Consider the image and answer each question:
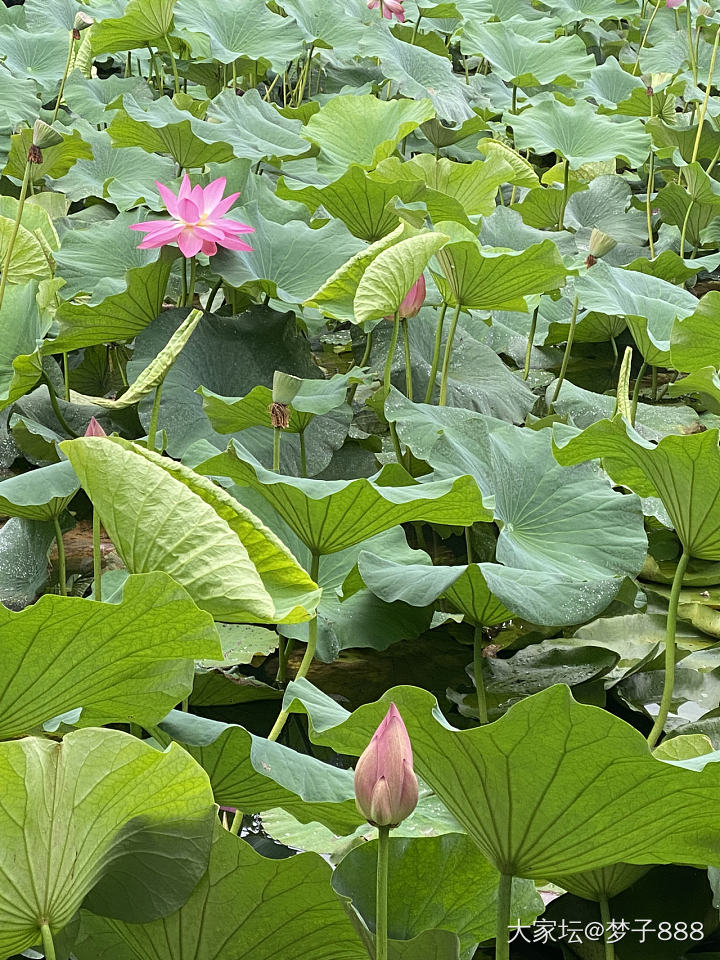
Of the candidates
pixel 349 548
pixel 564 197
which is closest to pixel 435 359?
pixel 349 548

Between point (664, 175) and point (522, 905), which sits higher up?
point (522, 905)

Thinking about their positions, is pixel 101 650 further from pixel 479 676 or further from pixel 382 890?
pixel 479 676

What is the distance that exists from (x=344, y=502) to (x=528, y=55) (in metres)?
2.39

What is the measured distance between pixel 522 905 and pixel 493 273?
0.87m

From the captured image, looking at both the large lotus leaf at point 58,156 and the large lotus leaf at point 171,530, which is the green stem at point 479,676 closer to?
the large lotus leaf at point 171,530

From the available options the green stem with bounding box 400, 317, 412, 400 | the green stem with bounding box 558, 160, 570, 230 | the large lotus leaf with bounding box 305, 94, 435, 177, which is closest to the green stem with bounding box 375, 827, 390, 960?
the green stem with bounding box 400, 317, 412, 400

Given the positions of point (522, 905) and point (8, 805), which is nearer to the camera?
point (8, 805)

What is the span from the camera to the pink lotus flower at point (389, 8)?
112 inches

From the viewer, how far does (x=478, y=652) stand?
1.14 metres

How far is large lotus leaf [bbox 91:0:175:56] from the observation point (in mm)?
2447

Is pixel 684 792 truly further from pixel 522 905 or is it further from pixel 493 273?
pixel 493 273

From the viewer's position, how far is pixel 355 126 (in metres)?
2.16

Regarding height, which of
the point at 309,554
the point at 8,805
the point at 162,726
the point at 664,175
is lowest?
the point at 664,175

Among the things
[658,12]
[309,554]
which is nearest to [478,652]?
[309,554]
